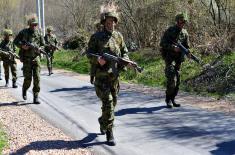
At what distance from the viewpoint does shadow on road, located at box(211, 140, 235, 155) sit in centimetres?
702

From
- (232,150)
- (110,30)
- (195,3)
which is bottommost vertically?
(232,150)

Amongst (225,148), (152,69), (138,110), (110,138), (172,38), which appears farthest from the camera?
(152,69)

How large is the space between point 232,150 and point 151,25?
14472 mm

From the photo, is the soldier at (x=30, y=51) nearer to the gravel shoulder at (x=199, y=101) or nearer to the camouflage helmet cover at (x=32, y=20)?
the camouflage helmet cover at (x=32, y=20)

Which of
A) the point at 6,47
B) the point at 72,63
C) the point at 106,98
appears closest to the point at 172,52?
the point at 106,98

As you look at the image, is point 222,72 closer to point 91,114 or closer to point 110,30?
point 91,114

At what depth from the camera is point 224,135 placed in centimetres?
806

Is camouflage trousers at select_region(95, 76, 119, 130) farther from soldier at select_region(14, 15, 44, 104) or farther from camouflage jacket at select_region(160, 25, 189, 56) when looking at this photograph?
soldier at select_region(14, 15, 44, 104)

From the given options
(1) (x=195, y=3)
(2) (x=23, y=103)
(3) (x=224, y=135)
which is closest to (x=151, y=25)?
(1) (x=195, y=3)

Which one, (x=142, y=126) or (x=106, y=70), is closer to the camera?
(x=106, y=70)

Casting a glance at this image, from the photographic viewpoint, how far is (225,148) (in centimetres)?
725

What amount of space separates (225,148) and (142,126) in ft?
7.14

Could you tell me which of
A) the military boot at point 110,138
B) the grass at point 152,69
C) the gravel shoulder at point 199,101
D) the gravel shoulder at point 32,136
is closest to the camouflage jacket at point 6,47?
the grass at point 152,69

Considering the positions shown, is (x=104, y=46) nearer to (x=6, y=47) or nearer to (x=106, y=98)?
(x=106, y=98)
